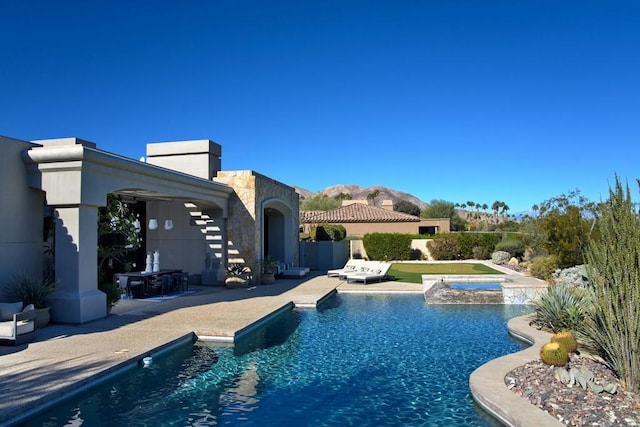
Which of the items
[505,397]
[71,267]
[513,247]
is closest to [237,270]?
[71,267]

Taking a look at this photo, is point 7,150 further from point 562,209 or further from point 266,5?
point 562,209

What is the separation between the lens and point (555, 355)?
6.75 m

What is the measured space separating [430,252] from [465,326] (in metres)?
22.8

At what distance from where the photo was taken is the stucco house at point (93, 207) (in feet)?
32.5

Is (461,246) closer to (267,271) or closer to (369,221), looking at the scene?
(369,221)

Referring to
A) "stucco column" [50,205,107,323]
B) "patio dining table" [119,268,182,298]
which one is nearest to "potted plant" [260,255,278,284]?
"patio dining table" [119,268,182,298]

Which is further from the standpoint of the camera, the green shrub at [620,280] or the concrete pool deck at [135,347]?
the green shrub at [620,280]

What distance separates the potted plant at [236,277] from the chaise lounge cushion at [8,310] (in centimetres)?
907

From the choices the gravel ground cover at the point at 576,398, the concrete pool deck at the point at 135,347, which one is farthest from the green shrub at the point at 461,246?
the gravel ground cover at the point at 576,398

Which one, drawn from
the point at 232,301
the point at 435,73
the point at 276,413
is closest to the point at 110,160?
the point at 232,301

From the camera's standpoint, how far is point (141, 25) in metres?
17.3

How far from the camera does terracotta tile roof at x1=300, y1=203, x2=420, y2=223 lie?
40438mm

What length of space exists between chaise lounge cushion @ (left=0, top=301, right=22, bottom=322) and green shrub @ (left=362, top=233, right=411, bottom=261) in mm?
25834

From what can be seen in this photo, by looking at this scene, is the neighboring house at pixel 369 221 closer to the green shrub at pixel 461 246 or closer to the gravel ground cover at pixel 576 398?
the green shrub at pixel 461 246
